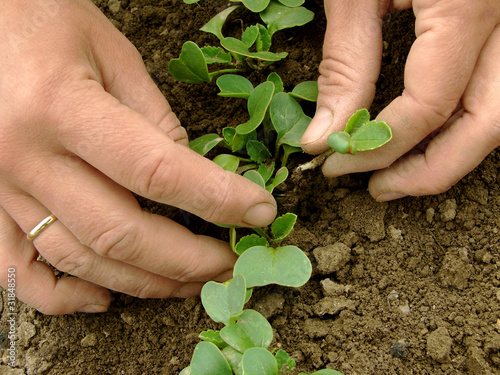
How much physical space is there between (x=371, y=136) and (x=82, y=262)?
1.03 meters

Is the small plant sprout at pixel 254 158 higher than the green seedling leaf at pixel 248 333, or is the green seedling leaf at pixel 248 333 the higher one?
the small plant sprout at pixel 254 158

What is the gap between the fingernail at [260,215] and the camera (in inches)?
54.2

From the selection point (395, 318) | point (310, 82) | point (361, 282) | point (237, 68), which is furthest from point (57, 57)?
point (395, 318)

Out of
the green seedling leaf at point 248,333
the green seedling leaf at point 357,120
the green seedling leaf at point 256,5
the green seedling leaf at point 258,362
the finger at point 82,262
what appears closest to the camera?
the green seedling leaf at point 258,362

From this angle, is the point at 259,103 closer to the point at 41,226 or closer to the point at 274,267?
the point at 274,267

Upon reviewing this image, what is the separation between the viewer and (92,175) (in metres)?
1.38

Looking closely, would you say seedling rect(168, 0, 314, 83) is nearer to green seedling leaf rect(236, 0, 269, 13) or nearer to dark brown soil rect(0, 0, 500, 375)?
green seedling leaf rect(236, 0, 269, 13)

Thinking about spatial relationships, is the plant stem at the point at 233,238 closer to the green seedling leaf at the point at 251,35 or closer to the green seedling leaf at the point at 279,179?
the green seedling leaf at the point at 279,179

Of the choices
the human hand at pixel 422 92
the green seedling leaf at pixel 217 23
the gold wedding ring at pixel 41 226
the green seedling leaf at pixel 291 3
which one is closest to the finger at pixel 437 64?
the human hand at pixel 422 92

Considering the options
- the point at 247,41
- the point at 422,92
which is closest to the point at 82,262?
the point at 247,41

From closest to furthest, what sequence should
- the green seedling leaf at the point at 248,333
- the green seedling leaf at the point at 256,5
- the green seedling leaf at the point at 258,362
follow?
the green seedling leaf at the point at 258,362, the green seedling leaf at the point at 248,333, the green seedling leaf at the point at 256,5

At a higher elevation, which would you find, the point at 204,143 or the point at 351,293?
the point at 204,143

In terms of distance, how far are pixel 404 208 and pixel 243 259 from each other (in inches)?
23.5

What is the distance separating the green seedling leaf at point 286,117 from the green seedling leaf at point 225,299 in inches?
23.0
